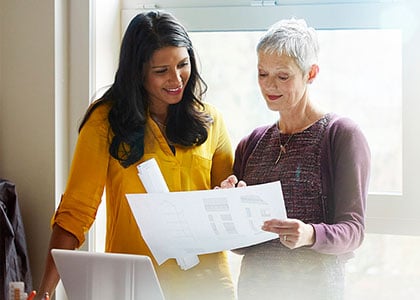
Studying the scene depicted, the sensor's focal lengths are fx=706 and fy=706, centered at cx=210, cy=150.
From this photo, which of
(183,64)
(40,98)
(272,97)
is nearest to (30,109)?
(40,98)

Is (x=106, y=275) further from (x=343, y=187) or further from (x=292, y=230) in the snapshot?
(x=343, y=187)

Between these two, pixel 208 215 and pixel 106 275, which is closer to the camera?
pixel 106 275

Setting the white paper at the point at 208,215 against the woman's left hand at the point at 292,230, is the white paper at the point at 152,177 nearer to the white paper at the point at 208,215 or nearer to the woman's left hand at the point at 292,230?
the white paper at the point at 208,215

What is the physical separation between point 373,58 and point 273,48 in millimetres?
399

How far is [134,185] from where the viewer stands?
1795 mm

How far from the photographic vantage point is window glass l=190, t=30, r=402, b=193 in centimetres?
202

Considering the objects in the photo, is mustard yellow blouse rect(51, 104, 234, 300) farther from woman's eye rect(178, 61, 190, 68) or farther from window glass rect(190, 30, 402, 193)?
window glass rect(190, 30, 402, 193)

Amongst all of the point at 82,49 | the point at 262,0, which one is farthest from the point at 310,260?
the point at 82,49

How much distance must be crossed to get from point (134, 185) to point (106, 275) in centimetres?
38

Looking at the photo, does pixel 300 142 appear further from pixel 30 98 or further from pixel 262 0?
pixel 30 98

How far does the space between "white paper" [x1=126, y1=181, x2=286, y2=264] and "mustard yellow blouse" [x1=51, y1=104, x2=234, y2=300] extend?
169 millimetres

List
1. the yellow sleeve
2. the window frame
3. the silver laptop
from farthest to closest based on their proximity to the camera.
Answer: the window frame < the yellow sleeve < the silver laptop

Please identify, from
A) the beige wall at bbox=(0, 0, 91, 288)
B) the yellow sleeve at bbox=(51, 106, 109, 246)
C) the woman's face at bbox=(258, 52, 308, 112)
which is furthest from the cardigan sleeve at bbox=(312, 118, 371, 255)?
the beige wall at bbox=(0, 0, 91, 288)

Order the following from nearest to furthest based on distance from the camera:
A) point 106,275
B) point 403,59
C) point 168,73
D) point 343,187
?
point 106,275
point 343,187
point 168,73
point 403,59
